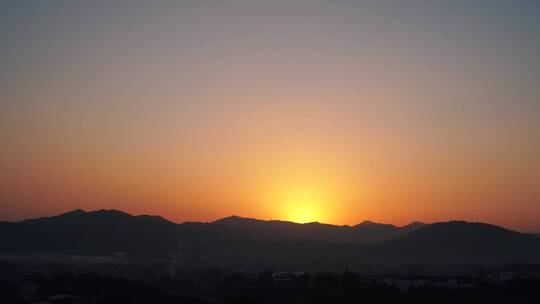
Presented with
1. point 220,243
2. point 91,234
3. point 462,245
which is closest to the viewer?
point 91,234

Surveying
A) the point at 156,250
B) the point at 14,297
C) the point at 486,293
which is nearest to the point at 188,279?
the point at 14,297

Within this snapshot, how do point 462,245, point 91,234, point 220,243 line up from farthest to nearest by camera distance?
1. point 220,243
2. point 462,245
3. point 91,234

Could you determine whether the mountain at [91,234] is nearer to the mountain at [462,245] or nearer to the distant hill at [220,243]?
the distant hill at [220,243]

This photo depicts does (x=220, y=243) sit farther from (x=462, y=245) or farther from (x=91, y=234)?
(x=462, y=245)

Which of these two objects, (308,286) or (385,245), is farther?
(385,245)

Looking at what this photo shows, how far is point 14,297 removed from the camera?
51156mm

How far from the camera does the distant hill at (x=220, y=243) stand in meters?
136

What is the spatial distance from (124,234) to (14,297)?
98921mm

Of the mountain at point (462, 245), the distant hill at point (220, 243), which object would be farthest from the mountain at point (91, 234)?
the mountain at point (462, 245)

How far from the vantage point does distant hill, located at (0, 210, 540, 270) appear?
136250 mm

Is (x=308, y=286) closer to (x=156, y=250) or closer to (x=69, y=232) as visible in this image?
(x=156, y=250)

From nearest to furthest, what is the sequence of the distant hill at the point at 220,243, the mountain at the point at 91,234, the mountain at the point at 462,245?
the mountain at the point at 91,234
the distant hill at the point at 220,243
the mountain at the point at 462,245

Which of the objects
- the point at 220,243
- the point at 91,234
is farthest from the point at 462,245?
the point at 91,234

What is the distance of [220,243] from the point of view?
16312cm
